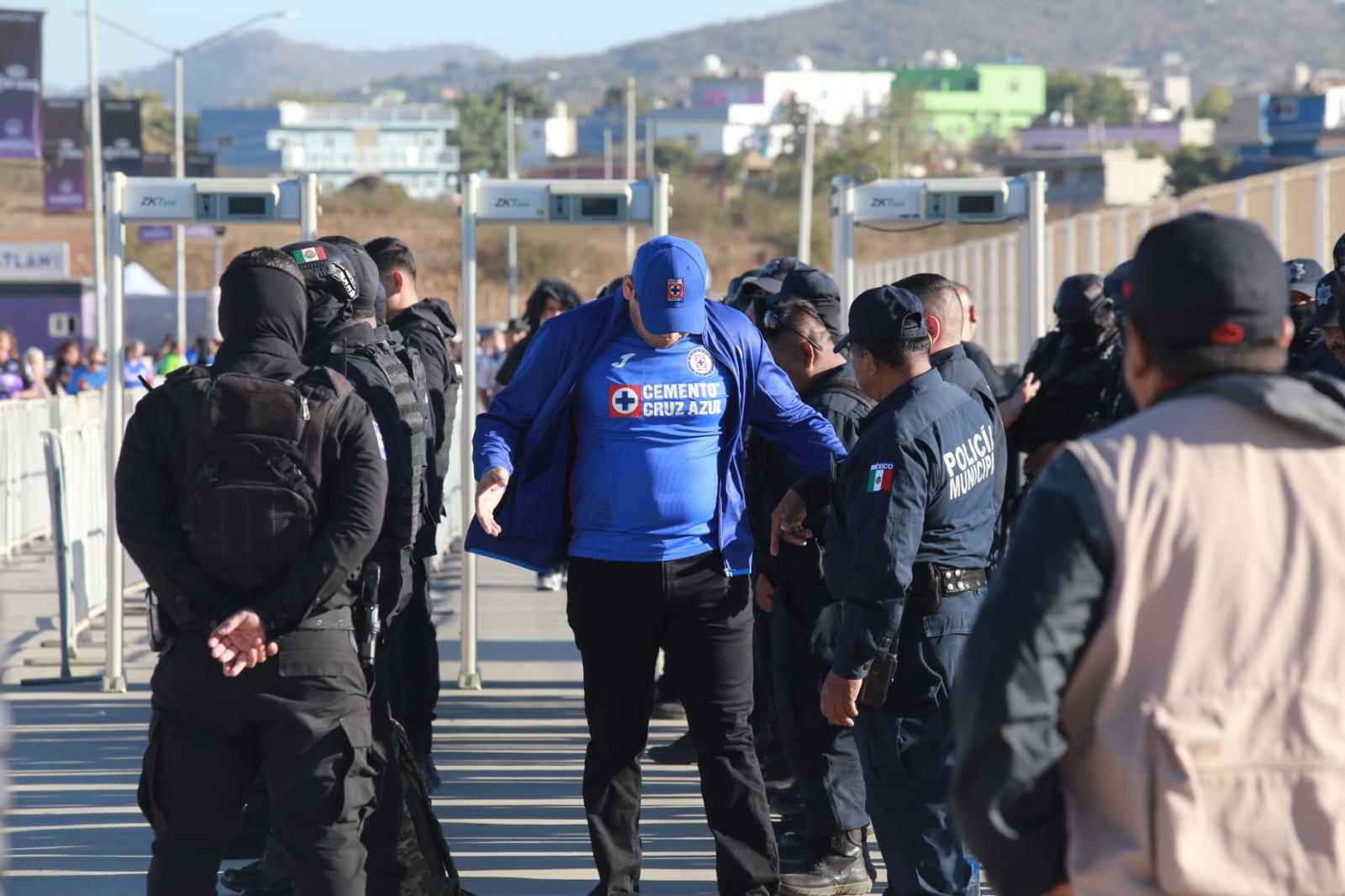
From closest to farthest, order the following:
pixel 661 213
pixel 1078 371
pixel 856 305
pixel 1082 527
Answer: pixel 1082 527, pixel 856 305, pixel 1078 371, pixel 661 213

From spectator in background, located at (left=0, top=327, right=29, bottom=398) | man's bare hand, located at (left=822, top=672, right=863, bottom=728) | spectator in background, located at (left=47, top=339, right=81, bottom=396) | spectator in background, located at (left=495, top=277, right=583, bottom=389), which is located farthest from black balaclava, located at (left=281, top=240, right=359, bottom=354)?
spectator in background, located at (left=47, top=339, right=81, bottom=396)

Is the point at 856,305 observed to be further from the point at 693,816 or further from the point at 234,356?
the point at 693,816

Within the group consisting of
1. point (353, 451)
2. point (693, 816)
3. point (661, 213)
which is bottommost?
point (693, 816)

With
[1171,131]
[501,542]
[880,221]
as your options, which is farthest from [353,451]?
[1171,131]

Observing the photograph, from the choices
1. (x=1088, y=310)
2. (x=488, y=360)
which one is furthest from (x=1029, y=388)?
(x=488, y=360)

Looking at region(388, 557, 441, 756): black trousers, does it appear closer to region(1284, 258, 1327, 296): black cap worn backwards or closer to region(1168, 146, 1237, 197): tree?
region(1284, 258, 1327, 296): black cap worn backwards

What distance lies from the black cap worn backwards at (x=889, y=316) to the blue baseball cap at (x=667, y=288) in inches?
23.7

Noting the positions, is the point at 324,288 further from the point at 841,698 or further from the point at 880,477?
the point at 841,698

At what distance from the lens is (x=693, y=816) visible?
263 inches

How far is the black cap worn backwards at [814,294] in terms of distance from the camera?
6133mm

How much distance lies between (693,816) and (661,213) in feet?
11.0

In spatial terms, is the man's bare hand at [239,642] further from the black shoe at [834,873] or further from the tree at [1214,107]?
the tree at [1214,107]

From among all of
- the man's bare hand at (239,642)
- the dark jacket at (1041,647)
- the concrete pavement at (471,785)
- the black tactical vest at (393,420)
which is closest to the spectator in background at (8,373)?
the concrete pavement at (471,785)

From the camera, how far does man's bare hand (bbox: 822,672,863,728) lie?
4.36 meters
